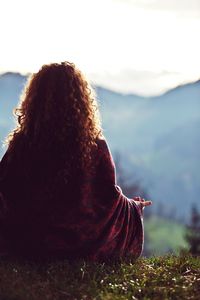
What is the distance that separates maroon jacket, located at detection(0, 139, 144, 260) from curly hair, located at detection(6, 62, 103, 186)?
0.17 m

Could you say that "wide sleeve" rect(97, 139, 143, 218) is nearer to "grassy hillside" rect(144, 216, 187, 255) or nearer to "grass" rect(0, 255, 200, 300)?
"grass" rect(0, 255, 200, 300)

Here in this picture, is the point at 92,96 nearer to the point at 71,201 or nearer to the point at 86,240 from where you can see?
the point at 71,201

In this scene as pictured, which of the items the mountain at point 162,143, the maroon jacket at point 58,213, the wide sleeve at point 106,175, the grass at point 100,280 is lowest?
the grass at point 100,280

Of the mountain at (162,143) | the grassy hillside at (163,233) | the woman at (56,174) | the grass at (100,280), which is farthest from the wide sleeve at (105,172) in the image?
the mountain at (162,143)

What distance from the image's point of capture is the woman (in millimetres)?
5430

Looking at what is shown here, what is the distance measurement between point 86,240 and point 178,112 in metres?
188

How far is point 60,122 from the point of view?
5.42 m

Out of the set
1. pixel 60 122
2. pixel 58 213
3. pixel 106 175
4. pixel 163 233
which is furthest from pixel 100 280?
pixel 163 233

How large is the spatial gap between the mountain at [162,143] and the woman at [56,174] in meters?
105

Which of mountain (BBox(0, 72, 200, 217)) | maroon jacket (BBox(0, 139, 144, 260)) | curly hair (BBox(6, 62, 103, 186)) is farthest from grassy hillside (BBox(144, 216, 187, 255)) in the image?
curly hair (BBox(6, 62, 103, 186))

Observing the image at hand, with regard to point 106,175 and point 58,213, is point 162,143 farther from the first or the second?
point 58,213

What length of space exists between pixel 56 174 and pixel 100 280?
3.46ft

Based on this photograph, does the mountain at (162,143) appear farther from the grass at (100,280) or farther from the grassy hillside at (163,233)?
the grass at (100,280)

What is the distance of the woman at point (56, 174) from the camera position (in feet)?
17.8
